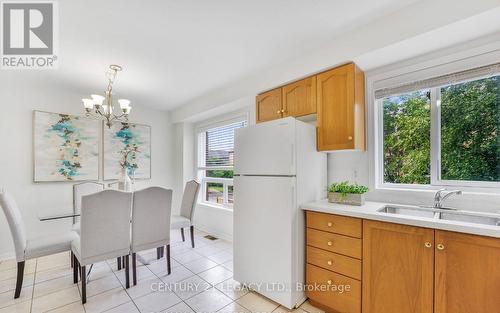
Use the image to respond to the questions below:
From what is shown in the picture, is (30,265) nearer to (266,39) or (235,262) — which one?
(235,262)

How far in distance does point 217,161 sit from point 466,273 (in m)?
3.49

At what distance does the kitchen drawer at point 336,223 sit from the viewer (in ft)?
5.49

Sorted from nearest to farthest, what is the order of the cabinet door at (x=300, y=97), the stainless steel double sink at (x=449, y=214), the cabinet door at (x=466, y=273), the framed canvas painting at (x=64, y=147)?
the cabinet door at (x=466, y=273), the stainless steel double sink at (x=449, y=214), the cabinet door at (x=300, y=97), the framed canvas painting at (x=64, y=147)

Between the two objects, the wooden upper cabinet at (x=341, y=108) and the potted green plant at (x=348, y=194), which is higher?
the wooden upper cabinet at (x=341, y=108)

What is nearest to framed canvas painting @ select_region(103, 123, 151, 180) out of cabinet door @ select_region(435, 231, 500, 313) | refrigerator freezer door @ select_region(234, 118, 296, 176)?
refrigerator freezer door @ select_region(234, 118, 296, 176)

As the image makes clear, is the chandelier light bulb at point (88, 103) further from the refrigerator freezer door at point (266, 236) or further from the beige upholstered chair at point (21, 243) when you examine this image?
the refrigerator freezer door at point (266, 236)

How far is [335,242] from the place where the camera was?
178cm

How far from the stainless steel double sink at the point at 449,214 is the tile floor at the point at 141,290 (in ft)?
3.69

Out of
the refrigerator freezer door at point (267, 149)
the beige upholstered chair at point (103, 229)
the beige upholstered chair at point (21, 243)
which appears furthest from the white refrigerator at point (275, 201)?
the beige upholstered chair at point (21, 243)

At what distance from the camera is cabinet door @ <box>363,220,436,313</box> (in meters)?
1.39

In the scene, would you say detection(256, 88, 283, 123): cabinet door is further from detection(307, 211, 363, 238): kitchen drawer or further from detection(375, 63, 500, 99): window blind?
detection(307, 211, 363, 238): kitchen drawer

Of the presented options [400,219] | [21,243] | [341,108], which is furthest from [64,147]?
[400,219]

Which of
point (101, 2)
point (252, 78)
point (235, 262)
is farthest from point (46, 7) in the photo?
point (235, 262)

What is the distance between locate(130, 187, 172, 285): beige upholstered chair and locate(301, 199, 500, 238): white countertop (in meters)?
1.52
